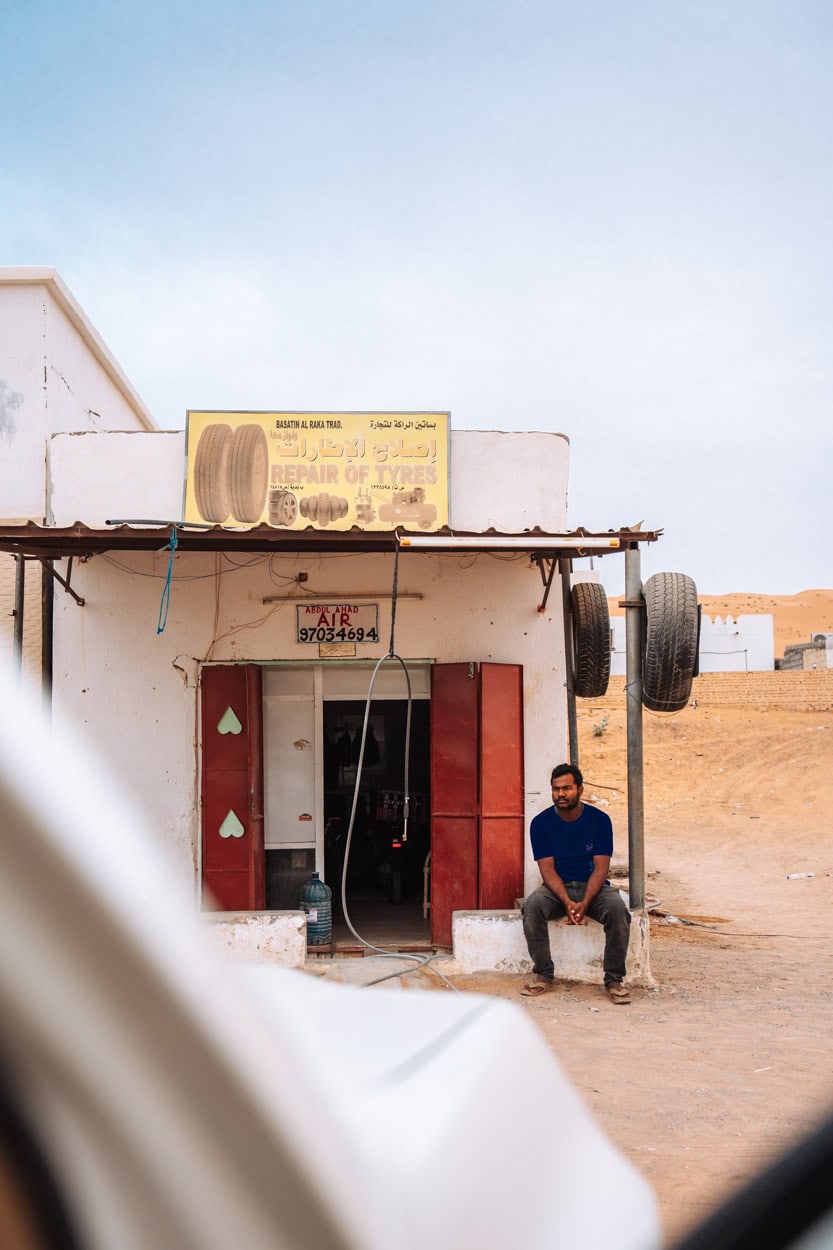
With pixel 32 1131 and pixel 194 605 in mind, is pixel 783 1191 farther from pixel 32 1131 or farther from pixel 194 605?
pixel 194 605

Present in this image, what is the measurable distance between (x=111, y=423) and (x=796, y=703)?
2398cm

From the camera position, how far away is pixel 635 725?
835cm

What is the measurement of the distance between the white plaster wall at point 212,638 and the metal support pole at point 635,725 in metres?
0.83

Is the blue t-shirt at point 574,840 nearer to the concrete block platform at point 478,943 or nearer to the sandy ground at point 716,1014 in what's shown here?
the concrete block platform at point 478,943

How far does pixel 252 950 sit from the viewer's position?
28.2 feet

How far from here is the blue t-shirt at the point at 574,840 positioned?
8102mm

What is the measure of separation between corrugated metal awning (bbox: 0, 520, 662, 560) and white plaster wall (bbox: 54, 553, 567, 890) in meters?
1.11

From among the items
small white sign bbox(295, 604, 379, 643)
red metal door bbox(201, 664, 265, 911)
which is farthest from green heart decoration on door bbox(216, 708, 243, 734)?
small white sign bbox(295, 604, 379, 643)

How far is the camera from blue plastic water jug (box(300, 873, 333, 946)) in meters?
8.88

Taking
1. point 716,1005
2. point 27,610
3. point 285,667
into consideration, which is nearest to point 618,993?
point 716,1005

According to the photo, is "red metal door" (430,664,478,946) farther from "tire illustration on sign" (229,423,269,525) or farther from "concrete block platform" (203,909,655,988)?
"tire illustration on sign" (229,423,269,525)

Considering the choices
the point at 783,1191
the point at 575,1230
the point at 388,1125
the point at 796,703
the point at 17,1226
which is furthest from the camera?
the point at 796,703

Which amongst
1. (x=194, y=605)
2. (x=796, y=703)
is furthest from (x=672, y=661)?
(x=796, y=703)

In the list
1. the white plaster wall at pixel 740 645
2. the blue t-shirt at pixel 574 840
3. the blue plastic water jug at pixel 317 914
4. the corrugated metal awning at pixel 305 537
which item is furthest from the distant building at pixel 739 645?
the corrugated metal awning at pixel 305 537
